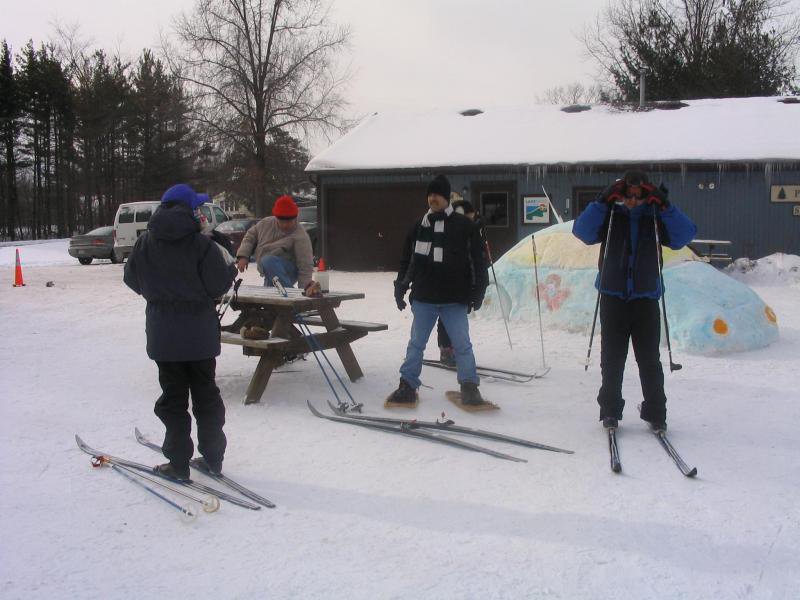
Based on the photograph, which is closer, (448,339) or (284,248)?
(284,248)

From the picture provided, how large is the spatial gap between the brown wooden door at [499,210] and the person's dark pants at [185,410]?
14.4 m

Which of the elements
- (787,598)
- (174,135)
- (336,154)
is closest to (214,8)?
(174,135)

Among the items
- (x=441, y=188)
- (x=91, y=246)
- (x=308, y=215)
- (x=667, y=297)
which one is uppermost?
(x=308, y=215)

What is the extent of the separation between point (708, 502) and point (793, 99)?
19522mm

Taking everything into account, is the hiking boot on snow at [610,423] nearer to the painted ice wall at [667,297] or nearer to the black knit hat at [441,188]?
the black knit hat at [441,188]

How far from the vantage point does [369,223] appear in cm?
1919

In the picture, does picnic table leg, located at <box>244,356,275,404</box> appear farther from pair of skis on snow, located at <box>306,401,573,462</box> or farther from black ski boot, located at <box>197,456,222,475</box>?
black ski boot, located at <box>197,456,222,475</box>

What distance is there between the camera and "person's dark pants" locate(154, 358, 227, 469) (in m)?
4.18

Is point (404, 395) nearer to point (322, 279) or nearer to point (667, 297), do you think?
point (322, 279)

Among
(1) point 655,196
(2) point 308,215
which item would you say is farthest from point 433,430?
(2) point 308,215

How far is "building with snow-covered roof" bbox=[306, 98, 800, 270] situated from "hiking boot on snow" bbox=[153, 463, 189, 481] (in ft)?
47.7

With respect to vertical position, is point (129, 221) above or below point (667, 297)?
above

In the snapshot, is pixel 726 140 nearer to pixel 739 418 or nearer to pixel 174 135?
pixel 739 418

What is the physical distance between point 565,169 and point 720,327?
10.5 m
